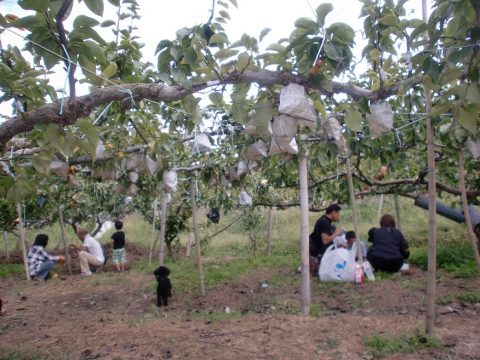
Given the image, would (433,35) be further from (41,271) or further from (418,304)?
(41,271)

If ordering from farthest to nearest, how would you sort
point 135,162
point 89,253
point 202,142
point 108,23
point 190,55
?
point 89,253 < point 135,162 < point 202,142 < point 108,23 < point 190,55

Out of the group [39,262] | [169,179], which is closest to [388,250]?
[169,179]

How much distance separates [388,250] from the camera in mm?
5148

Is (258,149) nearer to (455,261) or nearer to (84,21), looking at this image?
(84,21)

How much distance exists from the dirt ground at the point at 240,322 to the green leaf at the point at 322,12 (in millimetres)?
2131

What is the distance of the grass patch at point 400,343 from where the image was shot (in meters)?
2.74

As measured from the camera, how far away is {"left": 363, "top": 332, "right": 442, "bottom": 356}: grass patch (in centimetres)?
274

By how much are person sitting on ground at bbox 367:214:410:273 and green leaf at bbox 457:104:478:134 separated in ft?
12.4

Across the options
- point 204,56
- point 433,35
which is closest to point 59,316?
point 204,56

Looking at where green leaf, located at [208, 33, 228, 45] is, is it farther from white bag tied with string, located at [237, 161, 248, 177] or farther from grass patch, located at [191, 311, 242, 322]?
grass patch, located at [191, 311, 242, 322]

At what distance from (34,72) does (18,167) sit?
42.6 inches

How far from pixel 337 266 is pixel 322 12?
12.8ft

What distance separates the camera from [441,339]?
9.27 feet

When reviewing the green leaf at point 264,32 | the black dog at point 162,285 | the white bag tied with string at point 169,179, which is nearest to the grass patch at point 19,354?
the black dog at point 162,285
